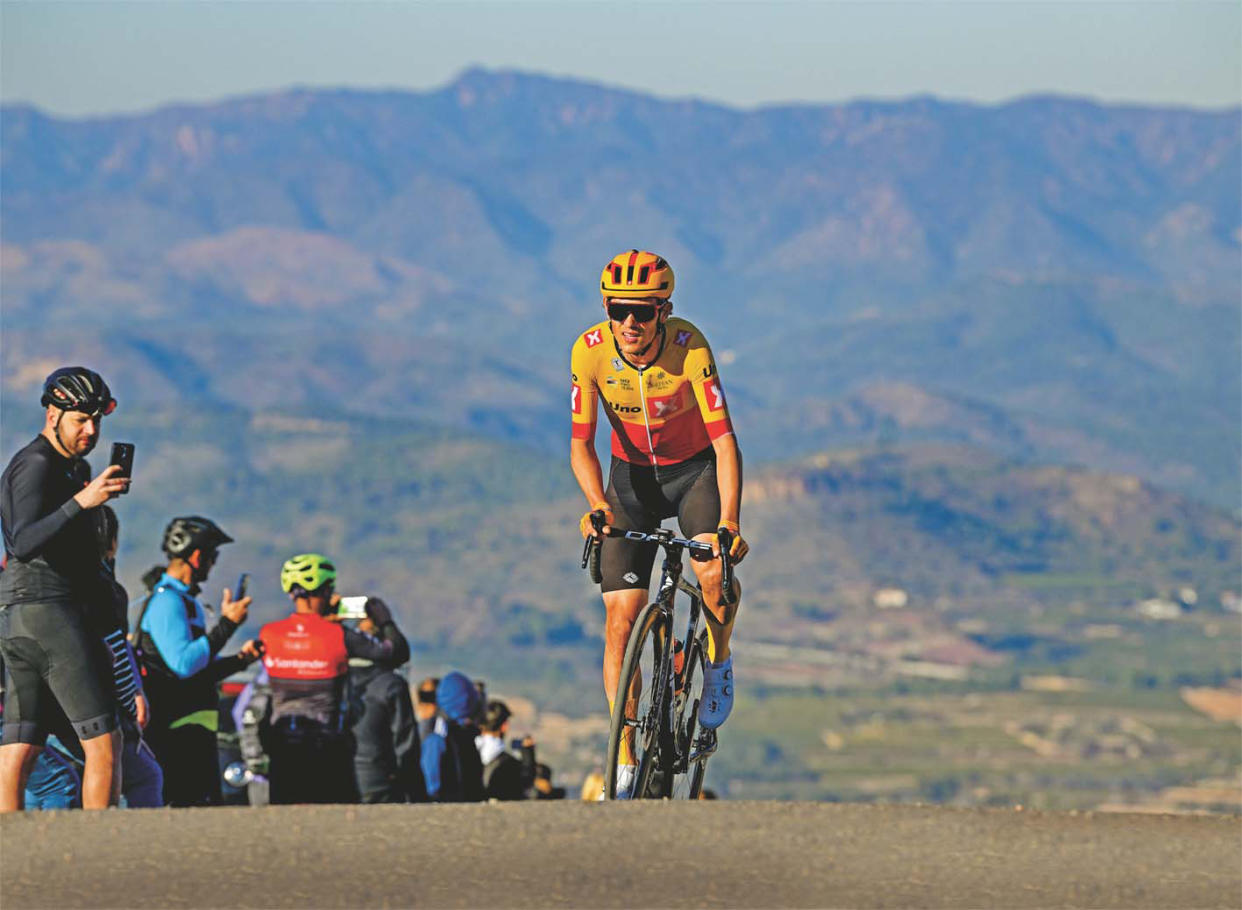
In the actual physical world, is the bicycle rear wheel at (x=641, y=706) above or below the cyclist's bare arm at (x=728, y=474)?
below

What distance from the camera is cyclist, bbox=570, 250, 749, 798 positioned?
12.4m

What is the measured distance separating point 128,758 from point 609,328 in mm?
4083

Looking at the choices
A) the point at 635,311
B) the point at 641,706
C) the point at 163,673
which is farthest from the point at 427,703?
the point at 635,311

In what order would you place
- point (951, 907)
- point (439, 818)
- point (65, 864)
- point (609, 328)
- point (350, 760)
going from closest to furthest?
point (951, 907) → point (65, 864) → point (439, 818) → point (609, 328) → point (350, 760)

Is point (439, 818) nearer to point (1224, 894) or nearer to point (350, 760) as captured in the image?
point (350, 760)

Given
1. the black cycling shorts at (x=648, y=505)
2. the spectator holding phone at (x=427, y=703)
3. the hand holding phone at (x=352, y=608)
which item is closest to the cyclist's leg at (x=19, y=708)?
the hand holding phone at (x=352, y=608)

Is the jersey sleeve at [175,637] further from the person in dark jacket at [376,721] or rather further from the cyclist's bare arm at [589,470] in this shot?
the cyclist's bare arm at [589,470]

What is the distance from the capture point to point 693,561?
1293cm

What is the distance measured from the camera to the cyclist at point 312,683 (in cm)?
1336

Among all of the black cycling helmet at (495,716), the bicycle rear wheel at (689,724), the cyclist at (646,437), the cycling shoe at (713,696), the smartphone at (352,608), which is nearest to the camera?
the cyclist at (646,437)

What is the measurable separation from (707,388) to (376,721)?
11.3 feet

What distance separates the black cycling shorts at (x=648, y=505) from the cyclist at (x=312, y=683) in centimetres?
170

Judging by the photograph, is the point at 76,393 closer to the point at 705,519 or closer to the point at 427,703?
the point at 705,519

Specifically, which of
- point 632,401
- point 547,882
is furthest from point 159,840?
point 632,401
